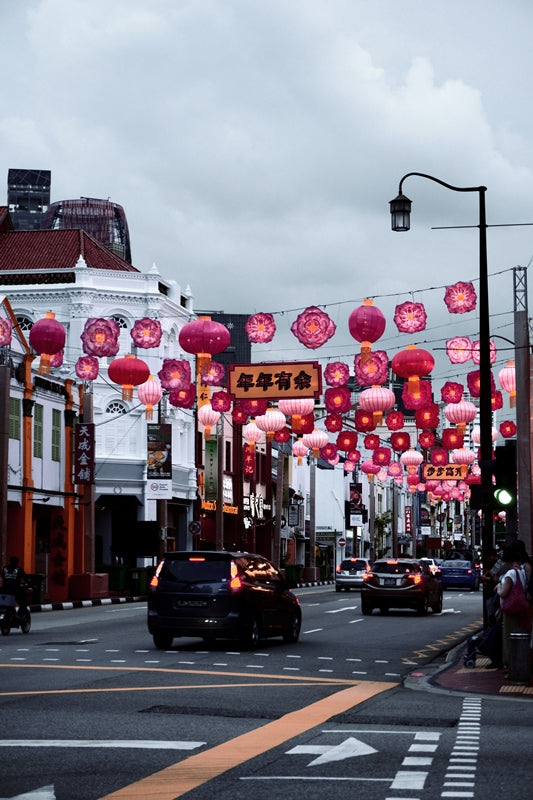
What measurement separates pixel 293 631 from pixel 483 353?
6141mm

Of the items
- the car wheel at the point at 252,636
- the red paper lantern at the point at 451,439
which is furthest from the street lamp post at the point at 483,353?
the red paper lantern at the point at 451,439

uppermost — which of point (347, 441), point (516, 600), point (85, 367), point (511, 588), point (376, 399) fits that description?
point (85, 367)

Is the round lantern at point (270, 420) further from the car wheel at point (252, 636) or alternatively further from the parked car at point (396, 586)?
the car wheel at point (252, 636)

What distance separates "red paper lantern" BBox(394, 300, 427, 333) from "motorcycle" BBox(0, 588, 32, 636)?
976 centimetres

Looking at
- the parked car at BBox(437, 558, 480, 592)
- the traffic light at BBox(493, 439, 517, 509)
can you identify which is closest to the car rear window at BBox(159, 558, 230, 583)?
the traffic light at BBox(493, 439, 517, 509)

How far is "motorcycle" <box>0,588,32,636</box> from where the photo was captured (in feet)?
88.3

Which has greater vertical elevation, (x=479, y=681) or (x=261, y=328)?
(x=261, y=328)

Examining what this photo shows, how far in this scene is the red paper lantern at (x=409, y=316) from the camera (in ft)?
97.3

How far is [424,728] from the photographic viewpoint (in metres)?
12.3

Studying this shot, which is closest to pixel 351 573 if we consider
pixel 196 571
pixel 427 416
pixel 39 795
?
pixel 427 416

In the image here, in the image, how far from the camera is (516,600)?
17172mm

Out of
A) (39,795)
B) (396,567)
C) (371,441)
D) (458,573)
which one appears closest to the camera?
(39,795)

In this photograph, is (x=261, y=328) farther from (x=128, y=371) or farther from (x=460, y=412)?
(x=460, y=412)

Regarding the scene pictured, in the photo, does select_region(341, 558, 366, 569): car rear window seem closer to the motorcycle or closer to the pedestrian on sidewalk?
the motorcycle
